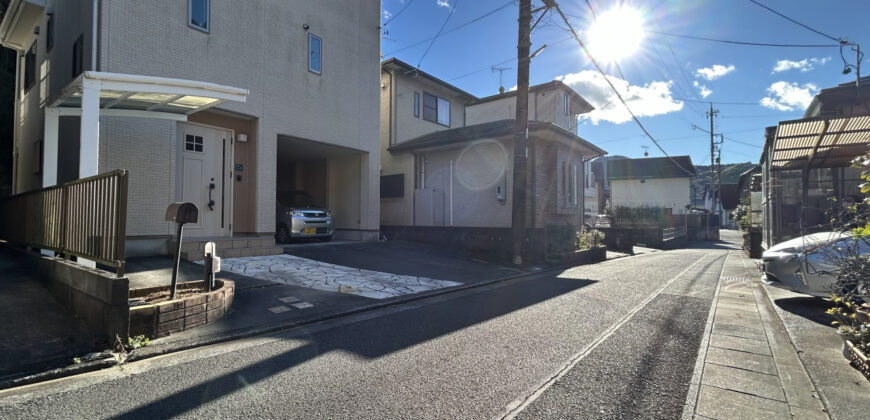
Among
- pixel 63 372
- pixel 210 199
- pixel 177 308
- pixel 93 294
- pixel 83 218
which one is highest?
pixel 210 199

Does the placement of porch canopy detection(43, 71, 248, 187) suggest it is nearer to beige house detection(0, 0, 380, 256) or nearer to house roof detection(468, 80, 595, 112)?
beige house detection(0, 0, 380, 256)

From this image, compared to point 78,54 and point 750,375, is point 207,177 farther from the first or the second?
point 750,375

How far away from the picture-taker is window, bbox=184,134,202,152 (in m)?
8.55

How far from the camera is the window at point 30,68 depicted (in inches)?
454

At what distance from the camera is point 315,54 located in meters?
10.6

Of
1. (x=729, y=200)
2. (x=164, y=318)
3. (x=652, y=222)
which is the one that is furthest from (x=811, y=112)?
(x=729, y=200)

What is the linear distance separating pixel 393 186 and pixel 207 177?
7362 mm

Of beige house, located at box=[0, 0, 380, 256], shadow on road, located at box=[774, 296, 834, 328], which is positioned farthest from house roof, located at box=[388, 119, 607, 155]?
shadow on road, located at box=[774, 296, 834, 328]

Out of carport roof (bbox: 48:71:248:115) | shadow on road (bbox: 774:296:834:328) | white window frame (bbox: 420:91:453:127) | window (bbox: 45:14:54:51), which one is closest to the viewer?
carport roof (bbox: 48:71:248:115)

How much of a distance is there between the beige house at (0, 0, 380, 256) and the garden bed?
5.41 feet

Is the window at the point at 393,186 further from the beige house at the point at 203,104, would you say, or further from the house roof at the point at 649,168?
the house roof at the point at 649,168

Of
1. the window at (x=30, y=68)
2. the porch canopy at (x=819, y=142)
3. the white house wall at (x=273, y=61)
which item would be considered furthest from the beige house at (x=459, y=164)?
the window at (x=30, y=68)

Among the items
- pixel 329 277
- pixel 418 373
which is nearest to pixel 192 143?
pixel 329 277

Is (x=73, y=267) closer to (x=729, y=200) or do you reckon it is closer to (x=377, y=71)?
(x=377, y=71)
